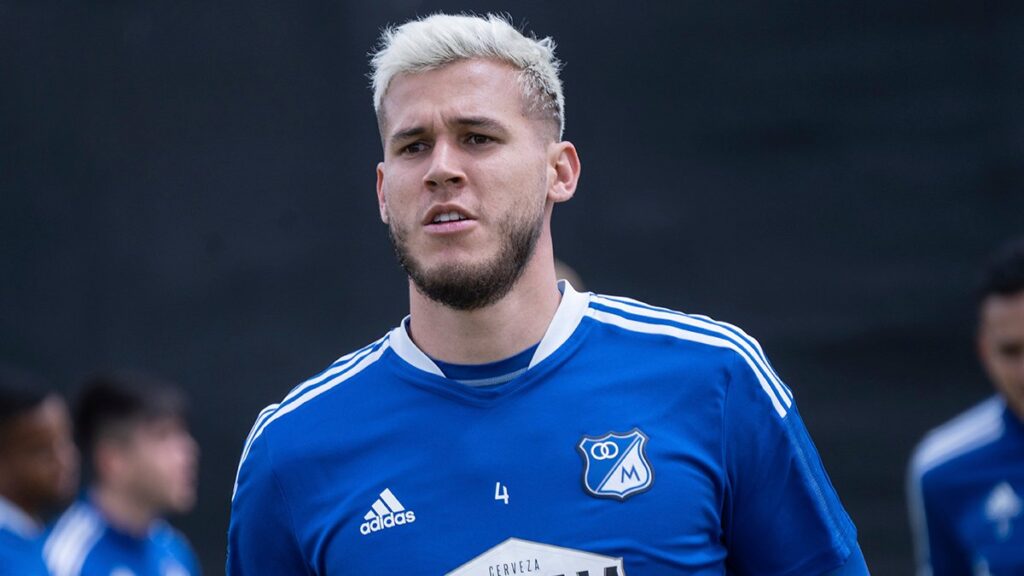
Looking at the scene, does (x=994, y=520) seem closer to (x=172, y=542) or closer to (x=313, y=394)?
(x=313, y=394)

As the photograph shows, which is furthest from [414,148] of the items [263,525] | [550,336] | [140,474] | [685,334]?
[140,474]

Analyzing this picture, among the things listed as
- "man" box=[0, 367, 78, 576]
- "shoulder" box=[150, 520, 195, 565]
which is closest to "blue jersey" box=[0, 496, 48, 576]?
"man" box=[0, 367, 78, 576]

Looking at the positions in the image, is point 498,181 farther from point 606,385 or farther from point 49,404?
→ point 49,404

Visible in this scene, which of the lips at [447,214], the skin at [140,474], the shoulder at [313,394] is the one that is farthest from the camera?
the skin at [140,474]

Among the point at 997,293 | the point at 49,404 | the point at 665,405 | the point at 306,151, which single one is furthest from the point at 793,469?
the point at 306,151

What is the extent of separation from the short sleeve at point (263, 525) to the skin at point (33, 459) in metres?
2.58

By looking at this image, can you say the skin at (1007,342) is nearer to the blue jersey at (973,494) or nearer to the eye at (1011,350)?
the eye at (1011,350)

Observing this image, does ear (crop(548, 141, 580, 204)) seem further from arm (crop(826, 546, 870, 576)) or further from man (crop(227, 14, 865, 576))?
arm (crop(826, 546, 870, 576))

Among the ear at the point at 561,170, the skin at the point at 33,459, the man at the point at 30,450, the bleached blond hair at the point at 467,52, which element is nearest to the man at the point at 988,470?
the ear at the point at 561,170

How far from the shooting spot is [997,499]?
414 cm

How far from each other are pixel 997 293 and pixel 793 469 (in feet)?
6.81

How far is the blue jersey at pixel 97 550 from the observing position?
19.2 ft

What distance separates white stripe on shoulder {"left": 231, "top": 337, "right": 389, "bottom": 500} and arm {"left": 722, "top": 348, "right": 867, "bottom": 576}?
0.64 meters

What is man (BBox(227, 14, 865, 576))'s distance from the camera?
7.29ft
